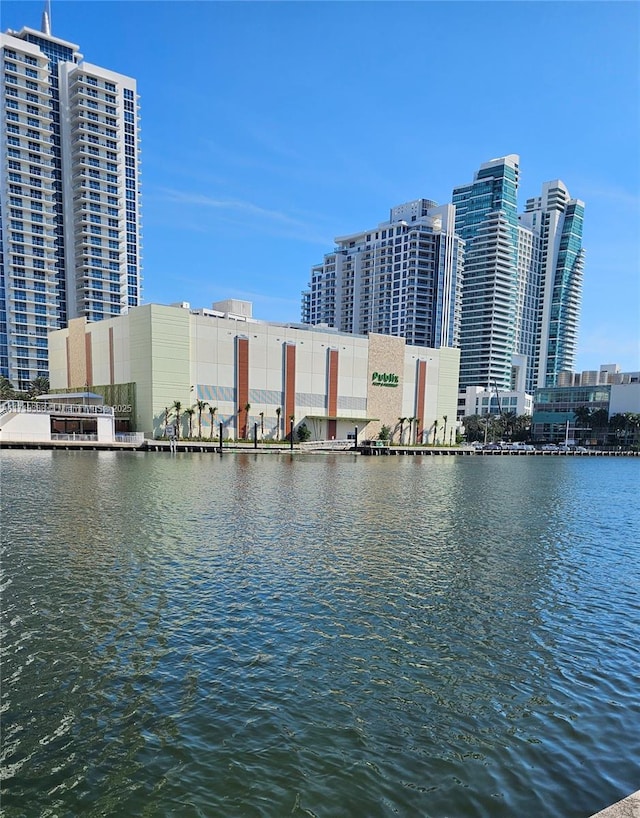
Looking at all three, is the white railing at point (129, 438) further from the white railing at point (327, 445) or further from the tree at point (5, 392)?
the tree at point (5, 392)

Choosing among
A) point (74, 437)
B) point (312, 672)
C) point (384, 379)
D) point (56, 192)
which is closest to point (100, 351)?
point (74, 437)

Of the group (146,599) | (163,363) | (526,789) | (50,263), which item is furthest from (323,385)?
(50,263)

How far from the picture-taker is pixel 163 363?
63219mm

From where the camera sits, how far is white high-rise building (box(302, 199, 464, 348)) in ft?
490

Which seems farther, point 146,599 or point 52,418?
point 52,418

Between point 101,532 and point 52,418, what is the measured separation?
48.9 metres

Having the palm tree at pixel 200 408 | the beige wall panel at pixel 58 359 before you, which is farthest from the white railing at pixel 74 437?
the beige wall panel at pixel 58 359

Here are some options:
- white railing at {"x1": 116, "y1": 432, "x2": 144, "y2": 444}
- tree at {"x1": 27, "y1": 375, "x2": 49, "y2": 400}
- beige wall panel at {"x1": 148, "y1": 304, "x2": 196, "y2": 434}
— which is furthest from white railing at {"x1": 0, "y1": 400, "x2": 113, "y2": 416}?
tree at {"x1": 27, "y1": 375, "x2": 49, "y2": 400}

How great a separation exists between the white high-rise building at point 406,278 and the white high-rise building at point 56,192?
231ft

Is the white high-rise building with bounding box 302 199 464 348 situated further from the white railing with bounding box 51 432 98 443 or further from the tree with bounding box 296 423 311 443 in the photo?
the white railing with bounding box 51 432 98 443

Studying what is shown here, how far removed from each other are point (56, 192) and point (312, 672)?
137183mm

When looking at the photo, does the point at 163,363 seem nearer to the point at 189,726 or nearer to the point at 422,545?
the point at 422,545

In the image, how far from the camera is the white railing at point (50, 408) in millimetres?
55125

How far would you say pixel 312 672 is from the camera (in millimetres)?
8430
